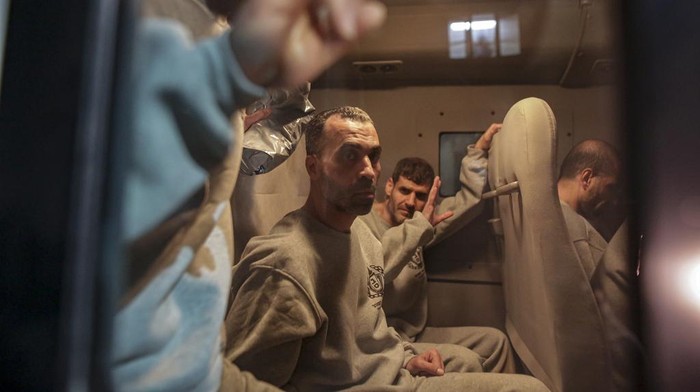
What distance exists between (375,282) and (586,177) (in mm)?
253

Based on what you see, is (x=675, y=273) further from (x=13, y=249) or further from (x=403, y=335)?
(x=13, y=249)

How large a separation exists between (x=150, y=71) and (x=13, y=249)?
0.75ft

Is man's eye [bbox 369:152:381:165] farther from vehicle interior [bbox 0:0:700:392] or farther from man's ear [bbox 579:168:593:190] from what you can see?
man's ear [bbox 579:168:593:190]

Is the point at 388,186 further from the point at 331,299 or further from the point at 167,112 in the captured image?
the point at 167,112

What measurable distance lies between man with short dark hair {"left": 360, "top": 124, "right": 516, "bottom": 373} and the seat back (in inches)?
0.9

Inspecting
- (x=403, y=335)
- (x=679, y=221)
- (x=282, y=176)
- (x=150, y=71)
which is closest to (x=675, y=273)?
(x=679, y=221)

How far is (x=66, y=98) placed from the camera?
56 centimetres

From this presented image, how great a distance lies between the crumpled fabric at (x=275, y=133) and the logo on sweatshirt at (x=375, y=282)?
16 centimetres

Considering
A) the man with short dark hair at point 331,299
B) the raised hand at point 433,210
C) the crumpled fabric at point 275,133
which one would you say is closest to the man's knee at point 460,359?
the man with short dark hair at point 331,299

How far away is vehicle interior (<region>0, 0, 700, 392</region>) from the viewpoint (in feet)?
1.79

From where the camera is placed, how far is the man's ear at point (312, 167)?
605 millimetres

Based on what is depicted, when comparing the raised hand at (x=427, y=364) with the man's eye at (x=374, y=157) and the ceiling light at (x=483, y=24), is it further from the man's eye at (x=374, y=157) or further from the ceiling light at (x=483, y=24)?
the ceiling light at (x=483, y=24)

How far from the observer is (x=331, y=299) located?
0.59m

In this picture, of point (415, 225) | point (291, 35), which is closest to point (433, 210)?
point (415, 225)
